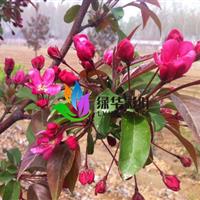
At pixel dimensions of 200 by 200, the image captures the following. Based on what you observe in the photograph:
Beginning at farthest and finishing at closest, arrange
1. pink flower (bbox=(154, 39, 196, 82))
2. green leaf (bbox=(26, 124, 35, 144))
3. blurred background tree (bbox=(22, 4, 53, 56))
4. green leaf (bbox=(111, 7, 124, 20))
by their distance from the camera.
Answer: blurred background tree (bbox=(22, 4, 53, 56)), green leaf (bbox=(111, 7, 124, 20)), green leaf (bbox=(26, 124, 35, 144)), pink flower (bbox=(154, 39, 196, 82))

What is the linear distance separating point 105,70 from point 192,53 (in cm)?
15

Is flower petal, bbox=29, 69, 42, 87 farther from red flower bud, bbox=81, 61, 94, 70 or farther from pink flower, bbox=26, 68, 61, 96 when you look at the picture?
red flower bud, bbox=81, 61, 94, 70

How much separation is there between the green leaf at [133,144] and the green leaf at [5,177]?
0.39 meters

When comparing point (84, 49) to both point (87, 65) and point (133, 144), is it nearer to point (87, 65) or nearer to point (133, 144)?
point (87, 65)

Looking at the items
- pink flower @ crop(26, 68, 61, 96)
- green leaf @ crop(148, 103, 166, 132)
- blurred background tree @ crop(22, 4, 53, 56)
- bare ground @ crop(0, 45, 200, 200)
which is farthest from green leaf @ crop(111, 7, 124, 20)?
blurred background tree @ crop(22, 4, 53, 56)

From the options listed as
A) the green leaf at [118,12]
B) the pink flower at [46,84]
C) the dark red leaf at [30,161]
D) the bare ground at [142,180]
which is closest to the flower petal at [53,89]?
the pink flower at [46,84]

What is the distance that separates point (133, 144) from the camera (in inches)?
18.6

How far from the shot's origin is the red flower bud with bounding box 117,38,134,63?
0.49 meters

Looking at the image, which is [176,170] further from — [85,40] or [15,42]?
[15,42]

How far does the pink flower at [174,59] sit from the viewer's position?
0.45m

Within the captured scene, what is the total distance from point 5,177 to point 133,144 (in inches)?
16.2

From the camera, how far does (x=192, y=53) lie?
458 millimetres

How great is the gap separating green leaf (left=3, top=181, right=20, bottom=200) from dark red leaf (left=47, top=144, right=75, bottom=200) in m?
0.26

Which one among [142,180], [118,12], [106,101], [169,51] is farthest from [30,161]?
[142,180]
